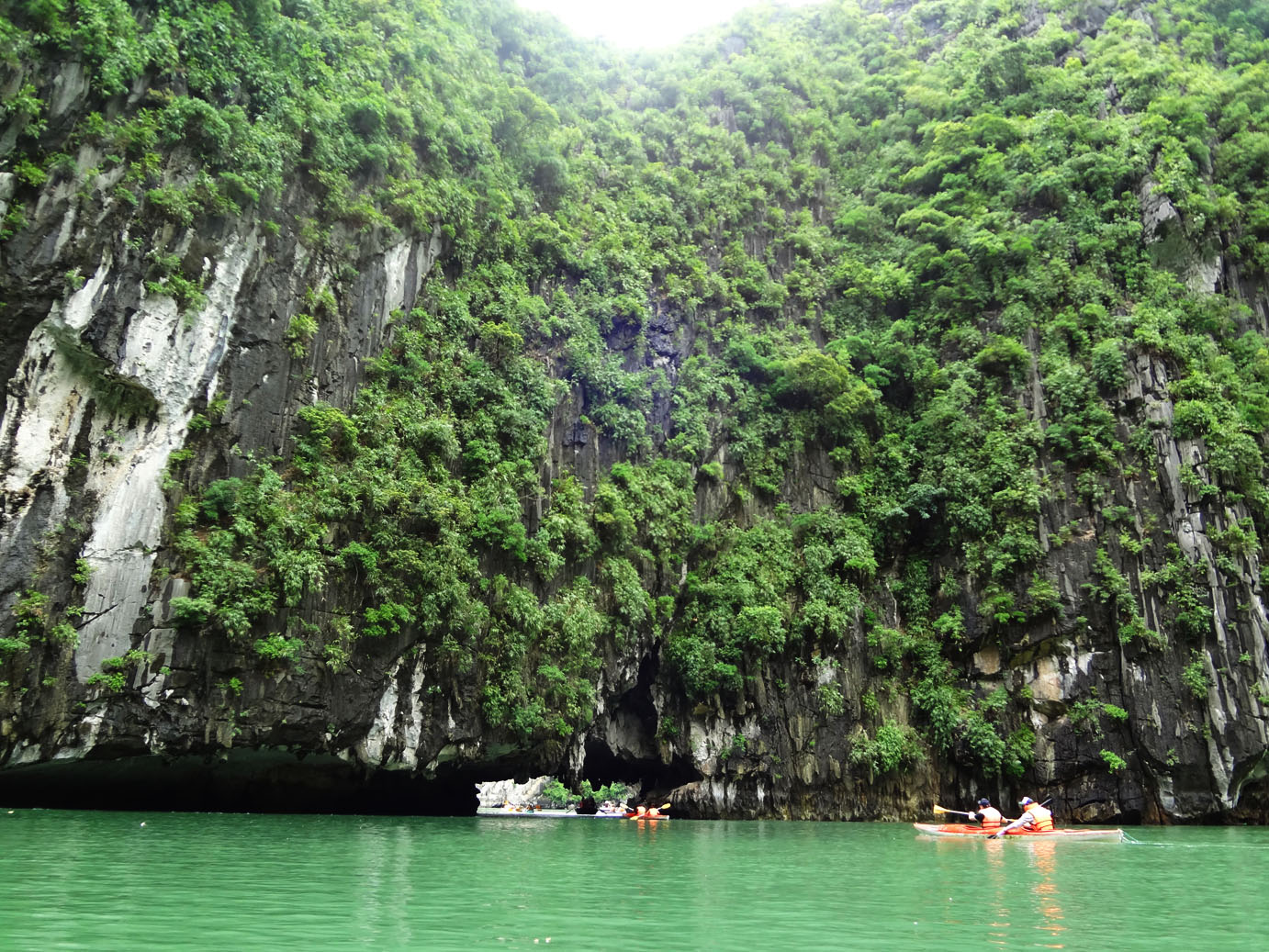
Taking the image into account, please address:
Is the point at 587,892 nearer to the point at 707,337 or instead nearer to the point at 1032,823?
the point at 1032,823

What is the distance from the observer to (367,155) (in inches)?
810

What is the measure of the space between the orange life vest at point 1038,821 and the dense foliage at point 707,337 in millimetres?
4491

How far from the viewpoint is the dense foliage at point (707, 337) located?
56.6ft

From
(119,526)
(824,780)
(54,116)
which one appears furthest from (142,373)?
(824,780)

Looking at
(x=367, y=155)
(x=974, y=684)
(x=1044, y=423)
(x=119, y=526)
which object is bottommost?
(x=974, y=684)

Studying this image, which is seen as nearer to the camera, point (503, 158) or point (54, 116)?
point (54, 116)

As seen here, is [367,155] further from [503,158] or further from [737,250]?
[737,250]

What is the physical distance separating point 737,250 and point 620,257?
5.88 meters

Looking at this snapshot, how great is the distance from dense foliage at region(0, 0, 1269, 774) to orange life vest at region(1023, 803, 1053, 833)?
449 cm

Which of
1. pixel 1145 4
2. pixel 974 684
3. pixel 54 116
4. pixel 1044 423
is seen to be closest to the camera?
pixel 54 116

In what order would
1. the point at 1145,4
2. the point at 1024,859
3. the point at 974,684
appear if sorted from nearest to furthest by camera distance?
the point at 1024,859
the point at 974,684
the point at 1145,4

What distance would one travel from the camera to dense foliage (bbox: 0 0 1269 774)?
17.2 metres

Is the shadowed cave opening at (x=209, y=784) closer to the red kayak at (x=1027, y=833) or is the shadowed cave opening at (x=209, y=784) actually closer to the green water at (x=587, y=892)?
the green water at (x=587, y=892)

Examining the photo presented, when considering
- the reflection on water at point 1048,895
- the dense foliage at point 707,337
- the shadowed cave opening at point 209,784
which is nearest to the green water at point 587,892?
the reflection on water at point 1048,895
